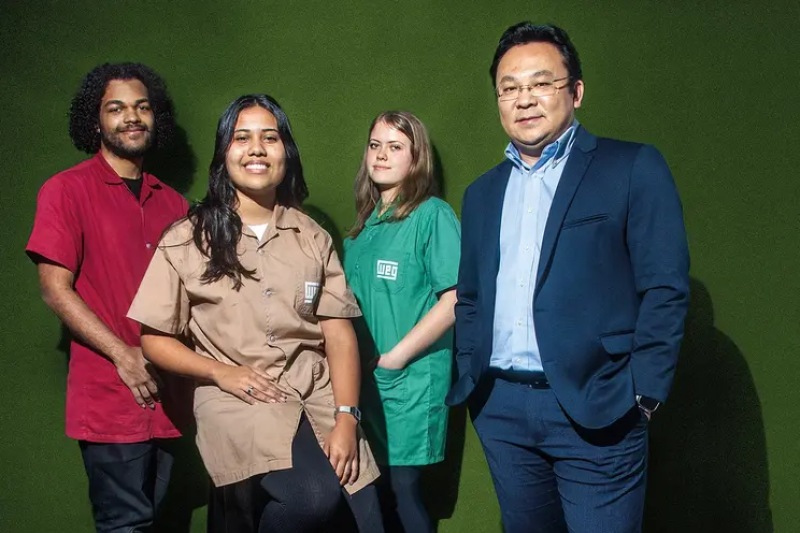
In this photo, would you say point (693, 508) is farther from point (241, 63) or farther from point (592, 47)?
point (241, 63)

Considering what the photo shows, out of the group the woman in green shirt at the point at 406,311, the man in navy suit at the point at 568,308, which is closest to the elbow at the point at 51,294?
the woman in green shirt at the point at 406,311

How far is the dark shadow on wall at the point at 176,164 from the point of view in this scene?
2.96m

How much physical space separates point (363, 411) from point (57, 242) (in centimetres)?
111

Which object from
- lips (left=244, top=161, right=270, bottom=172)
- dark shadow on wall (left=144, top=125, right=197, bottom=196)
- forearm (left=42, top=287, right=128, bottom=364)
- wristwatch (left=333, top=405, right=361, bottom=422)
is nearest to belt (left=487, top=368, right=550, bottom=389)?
wristwatch (left=333, top=405, right=361, bottom=422)

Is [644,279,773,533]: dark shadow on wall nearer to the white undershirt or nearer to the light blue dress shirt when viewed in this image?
the light blue dress shirt

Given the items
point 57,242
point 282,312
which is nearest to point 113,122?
point 57,242

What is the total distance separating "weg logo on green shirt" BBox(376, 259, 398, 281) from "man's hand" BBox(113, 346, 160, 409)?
785mm

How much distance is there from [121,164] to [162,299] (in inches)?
27.6

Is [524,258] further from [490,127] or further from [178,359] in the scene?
[490,127]

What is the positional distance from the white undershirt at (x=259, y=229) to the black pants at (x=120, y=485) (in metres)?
0.81

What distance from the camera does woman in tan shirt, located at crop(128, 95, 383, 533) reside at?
211 centimetres

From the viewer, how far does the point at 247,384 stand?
213 cm

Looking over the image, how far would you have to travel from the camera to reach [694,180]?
9.68 feet

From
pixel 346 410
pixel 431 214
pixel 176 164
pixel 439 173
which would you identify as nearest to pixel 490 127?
pixel 439 173
